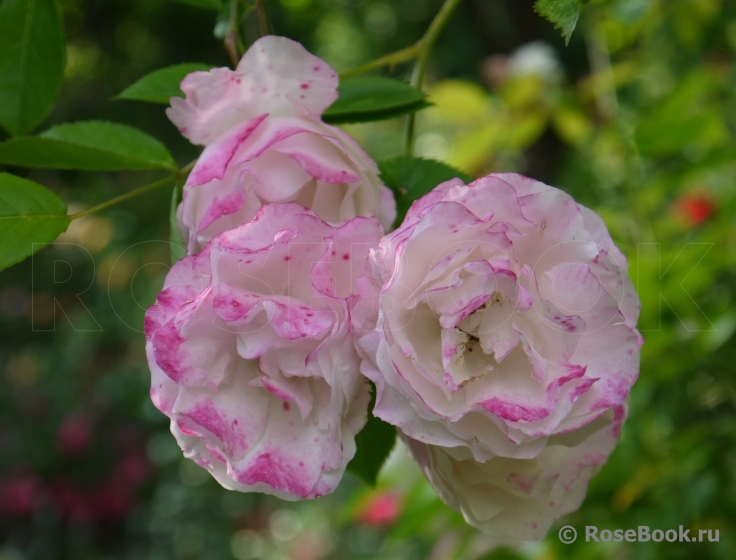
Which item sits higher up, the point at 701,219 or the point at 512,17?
the point at 701,219

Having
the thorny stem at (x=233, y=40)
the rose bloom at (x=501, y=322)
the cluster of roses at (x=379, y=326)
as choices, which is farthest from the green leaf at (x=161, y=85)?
the rose bloom at (x=501, y=322)

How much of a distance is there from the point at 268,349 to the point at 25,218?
0.20 meters

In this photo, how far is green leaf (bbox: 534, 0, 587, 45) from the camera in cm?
34

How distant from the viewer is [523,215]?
368 mm

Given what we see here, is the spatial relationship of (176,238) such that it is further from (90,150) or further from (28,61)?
(28,61)

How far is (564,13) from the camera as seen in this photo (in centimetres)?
35

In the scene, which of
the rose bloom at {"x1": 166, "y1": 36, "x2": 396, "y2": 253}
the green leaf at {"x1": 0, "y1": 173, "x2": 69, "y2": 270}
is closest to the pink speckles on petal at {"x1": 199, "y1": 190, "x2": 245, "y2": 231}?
the rose bloom at {"x1": 166, "y1": 36, "x2": 396, "y2": 253}

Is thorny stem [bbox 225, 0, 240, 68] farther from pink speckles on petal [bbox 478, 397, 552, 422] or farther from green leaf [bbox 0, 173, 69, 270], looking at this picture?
pink speckles on petal [bbox 478, 397, 552, 422]

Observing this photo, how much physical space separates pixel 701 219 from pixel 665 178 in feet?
1.01

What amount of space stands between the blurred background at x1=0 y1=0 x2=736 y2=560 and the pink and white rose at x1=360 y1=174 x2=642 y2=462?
23 cm

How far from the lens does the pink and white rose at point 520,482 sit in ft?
1.38

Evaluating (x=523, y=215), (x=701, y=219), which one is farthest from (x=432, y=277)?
(x=701, y=219)

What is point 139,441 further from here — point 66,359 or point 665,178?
point 665,178

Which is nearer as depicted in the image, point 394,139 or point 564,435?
point 564,435
